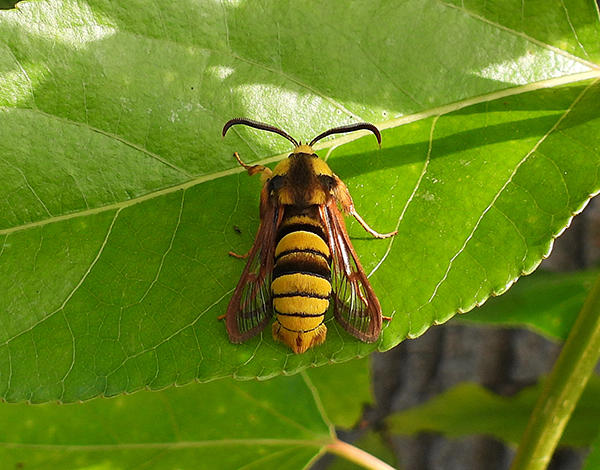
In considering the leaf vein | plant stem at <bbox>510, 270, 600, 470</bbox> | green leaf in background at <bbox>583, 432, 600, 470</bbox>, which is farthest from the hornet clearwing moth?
green leaf in background at <bbox>583, 432, 600, 470</bbox>

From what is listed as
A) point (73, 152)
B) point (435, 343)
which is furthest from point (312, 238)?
point (435, 343)

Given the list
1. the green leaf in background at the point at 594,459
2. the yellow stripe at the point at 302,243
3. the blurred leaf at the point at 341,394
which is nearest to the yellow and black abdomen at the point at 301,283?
the yellow stripe at the point at 302,243

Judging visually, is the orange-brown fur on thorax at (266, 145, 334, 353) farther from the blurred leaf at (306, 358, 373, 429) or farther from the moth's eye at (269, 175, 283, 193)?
the blurred leaf at (306, 358, 373, 429)

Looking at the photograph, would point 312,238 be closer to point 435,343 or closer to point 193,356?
point 193,356

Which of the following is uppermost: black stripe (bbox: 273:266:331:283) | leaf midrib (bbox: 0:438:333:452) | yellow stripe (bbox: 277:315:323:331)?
black stripe (bbox: 273:266:331:283)

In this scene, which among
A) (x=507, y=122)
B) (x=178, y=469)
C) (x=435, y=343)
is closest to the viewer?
(x=507, y=122)

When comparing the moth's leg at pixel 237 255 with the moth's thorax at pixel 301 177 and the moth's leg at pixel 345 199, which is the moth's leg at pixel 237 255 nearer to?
the moth's thorax at pixel 301 177

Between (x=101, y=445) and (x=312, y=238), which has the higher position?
(x=312, y=238)
